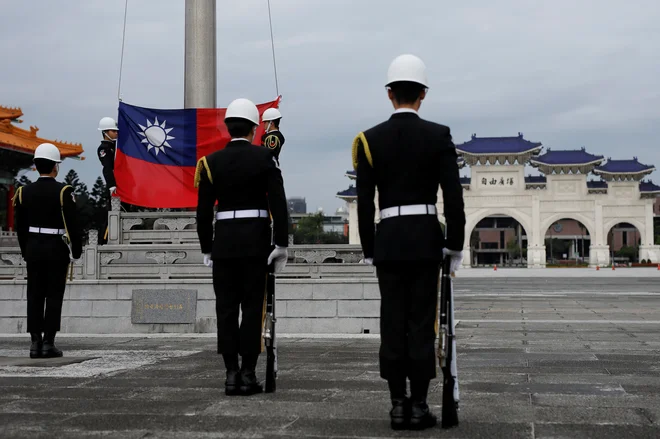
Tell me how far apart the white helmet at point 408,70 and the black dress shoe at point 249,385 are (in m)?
1.74

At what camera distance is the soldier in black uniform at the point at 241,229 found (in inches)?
172

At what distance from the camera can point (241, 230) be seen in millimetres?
4406

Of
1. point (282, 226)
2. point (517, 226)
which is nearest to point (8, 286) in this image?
point (282, 226)

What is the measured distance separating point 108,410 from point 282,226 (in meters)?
1.36

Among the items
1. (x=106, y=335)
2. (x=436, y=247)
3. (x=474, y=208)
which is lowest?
(x=106, y=335)

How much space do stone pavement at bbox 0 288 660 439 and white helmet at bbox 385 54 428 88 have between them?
1.53 m

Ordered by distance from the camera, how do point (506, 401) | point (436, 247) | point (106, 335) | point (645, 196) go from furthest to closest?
point (645, 196) < point (106, 335) < point (506, 401) < point (436, 247)

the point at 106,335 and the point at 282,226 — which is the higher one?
the point at 282,226

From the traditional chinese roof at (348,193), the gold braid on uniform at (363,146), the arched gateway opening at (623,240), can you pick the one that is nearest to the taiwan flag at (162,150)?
the gold braid on uniform at (363,146)

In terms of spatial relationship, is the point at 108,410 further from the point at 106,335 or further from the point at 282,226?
the point at 106,335

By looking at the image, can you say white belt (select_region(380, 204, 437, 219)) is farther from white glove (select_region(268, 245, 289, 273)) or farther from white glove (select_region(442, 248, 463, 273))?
white glove (select_region(268, 245, 289, 273))

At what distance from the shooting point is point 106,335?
28.7 ft

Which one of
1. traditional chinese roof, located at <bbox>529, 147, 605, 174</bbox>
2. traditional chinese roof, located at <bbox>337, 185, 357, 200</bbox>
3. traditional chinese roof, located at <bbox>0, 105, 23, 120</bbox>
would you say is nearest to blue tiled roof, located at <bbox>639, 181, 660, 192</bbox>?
traditional chinese roof, located at <bbox>529, 147, 605, 174</bbox>

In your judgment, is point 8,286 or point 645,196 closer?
point 8,286
